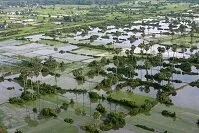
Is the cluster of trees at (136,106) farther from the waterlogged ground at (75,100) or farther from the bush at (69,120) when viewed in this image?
the bush at (69,120)

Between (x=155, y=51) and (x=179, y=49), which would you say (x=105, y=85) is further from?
(x=179, y=49)

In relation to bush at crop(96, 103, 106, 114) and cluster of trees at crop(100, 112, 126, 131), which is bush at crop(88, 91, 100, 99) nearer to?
bush at crop(96, 103, 106, 114)

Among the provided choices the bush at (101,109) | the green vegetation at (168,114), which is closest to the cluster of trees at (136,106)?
the green vegetation at (168,114)

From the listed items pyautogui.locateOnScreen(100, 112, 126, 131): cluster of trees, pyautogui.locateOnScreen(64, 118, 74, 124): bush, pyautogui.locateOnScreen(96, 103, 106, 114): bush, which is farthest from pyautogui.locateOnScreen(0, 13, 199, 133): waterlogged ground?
pyautogui.locateOnScreen(96, 103, 106, 114): bush

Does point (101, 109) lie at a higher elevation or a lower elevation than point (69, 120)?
higher

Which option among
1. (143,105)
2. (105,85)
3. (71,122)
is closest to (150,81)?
(105,85)

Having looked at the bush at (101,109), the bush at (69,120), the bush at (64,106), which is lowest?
the bush at (69,120)

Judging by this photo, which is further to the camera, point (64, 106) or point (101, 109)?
point (64, 106)

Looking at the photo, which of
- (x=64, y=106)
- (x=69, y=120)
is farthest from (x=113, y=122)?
(x=64, y=106)

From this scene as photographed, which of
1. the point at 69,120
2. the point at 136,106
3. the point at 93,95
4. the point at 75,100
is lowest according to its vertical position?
the point at 69,120

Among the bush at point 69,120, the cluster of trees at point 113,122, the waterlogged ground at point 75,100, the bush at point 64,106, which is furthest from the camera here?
the bush at point 64,106

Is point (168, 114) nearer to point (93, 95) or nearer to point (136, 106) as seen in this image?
point (136, 106)
